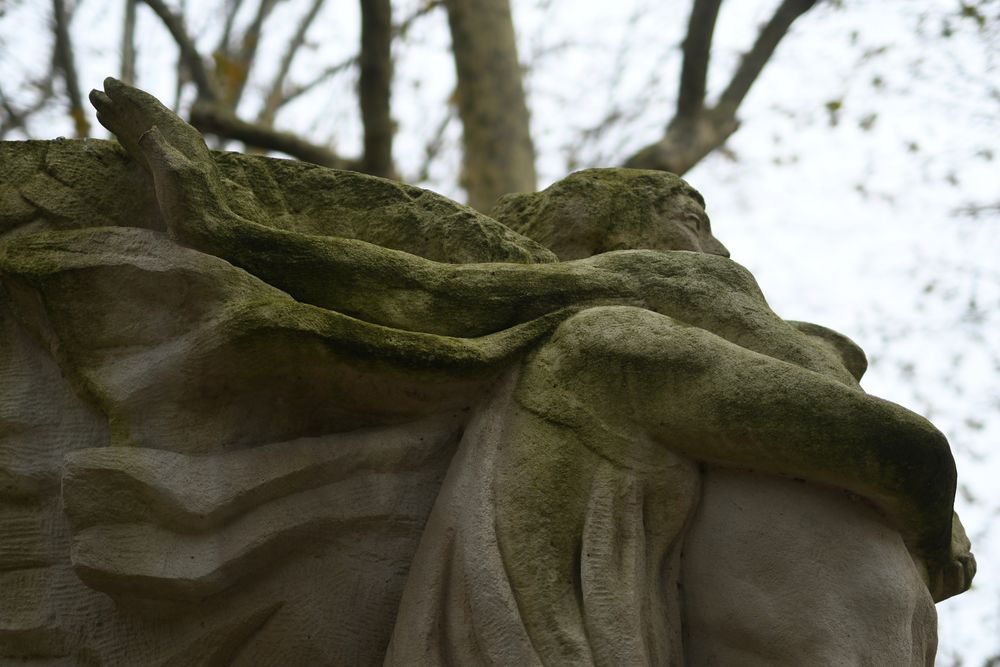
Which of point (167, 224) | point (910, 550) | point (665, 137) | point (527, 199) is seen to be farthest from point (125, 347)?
point (665, 137)

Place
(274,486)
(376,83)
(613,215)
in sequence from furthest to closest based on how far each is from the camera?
(376,83), (613,215), (274,486)

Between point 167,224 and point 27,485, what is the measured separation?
1.49ft

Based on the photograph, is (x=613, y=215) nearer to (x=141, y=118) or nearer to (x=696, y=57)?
(x=141, y=118)

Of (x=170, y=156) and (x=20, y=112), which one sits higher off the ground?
(x=20, y=112)

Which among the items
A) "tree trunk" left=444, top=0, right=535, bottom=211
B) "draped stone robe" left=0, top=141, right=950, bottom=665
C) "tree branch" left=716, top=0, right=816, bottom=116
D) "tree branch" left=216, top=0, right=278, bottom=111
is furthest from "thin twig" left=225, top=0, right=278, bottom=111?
"draped stone robe" left=0, top=141, right=950, bottom=665

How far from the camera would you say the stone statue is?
1.60 m

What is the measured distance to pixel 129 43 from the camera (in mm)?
8328

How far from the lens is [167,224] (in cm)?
172

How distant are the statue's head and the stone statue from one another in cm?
48

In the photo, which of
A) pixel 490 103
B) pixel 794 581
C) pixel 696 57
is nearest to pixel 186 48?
pixel 490 103

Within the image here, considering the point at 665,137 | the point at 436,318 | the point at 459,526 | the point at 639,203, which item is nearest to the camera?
the point at 459,526

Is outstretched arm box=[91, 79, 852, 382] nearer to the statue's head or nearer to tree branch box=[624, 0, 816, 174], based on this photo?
the statue's head

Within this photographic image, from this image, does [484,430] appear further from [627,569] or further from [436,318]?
[627,569]

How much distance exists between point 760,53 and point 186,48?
3588mm
